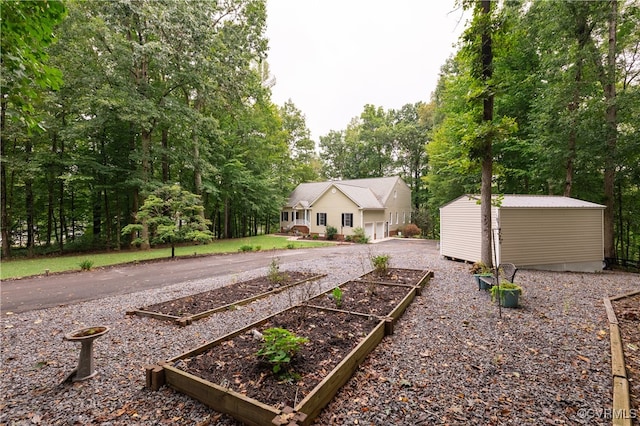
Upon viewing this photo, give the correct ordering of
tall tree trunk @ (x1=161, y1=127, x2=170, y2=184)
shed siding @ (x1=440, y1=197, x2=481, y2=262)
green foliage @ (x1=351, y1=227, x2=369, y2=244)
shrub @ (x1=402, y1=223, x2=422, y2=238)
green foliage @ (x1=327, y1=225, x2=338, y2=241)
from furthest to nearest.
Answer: shrub @ (x1=402, y1=223, x2=422, y2=238) < green foliage @ (x1=327, y1=225, x2=338, y2=241) < green foliage @ (x1=351, y1=227, x2=369, y2=244) < tall tree trunk @ (x1=161, y1=127, x2=170, y2=184) < shed siding @ (x1=440, y1=197, x2=481, y2=262)

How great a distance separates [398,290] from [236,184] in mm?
17385

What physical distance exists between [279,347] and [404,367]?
4.99ft

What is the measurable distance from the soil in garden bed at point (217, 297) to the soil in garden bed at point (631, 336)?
5.71 metres

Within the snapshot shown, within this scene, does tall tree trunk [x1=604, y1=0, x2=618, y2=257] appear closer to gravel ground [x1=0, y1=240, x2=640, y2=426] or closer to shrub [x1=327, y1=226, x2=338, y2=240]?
gravel ground [x1=0, y1=240, x2=640, y2=426]

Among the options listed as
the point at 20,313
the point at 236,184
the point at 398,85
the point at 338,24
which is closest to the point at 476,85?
the point at 338,24

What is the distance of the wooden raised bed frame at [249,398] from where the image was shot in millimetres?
2152

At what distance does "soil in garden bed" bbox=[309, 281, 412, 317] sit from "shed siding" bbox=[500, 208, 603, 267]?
18.6ft

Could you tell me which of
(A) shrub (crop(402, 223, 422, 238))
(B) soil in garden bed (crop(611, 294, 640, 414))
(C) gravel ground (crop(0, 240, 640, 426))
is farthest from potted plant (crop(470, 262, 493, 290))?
(A) shrub (crop(402, 223, 422, 238))

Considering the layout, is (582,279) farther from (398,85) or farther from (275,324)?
(398,85)

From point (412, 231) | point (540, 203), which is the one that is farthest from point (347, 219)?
point (540, 203)

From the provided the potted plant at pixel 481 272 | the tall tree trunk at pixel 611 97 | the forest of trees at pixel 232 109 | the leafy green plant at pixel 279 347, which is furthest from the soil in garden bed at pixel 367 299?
the tall tree trunk at pixel 611 97

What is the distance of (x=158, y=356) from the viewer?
3432mm

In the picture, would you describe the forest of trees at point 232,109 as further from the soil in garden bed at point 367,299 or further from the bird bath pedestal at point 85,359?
the bird bath pedestal at point 85,359

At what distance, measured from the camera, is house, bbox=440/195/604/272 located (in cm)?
929
